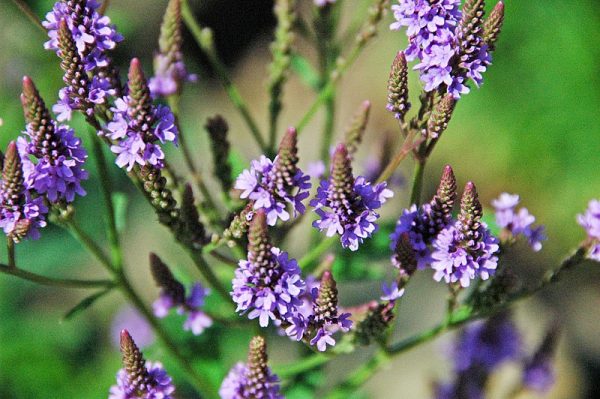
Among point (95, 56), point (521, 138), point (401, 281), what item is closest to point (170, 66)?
point (95, 56)

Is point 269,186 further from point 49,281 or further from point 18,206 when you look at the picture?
point 49,281

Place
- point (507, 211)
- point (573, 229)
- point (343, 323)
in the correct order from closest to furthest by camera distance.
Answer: point (343, 323) → point (507, 211) → point (573, 229)

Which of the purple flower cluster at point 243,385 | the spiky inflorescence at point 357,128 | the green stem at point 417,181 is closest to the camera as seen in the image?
the purple flower cluster at point 243,385

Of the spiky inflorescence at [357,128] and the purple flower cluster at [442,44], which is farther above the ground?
the spiky inflorescence at [357,128]

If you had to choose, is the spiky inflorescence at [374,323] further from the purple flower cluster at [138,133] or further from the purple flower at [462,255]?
Answer: the purple flower cluster at [138,133]

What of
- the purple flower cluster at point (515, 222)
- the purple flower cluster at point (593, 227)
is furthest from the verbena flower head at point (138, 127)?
the purple flower cluster at point (593, 227)

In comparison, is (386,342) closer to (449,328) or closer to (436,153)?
(449,328)

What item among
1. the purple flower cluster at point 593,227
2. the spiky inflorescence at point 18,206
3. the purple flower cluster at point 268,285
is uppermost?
the spiky inflorescence at point 18,206
